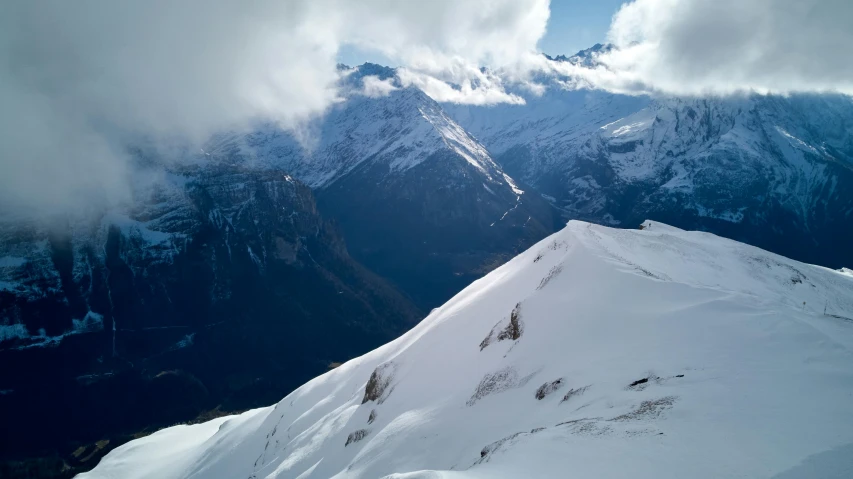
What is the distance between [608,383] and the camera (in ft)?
92.4

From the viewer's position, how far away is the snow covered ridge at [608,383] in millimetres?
19578

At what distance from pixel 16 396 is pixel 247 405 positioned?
96.2 metres

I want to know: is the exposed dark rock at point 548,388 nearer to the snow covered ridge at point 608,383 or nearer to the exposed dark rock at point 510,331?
the snow covered ridge at point 608,383

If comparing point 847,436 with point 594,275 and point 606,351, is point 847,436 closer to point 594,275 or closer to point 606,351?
point 606,351

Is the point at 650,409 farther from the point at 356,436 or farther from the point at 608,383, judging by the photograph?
the point at 356,436

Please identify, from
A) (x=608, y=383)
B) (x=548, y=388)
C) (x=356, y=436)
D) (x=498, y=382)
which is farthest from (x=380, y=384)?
(x=608, y=383)

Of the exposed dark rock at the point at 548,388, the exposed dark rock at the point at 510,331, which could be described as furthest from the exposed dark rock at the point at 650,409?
the exposed dark rock at the point at 510,331

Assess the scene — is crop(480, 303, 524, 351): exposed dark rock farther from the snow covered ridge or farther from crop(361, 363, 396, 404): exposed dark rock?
crop(361, 363, 396, 404): exposed dark rock

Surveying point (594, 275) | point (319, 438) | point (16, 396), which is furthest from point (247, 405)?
point (594, 275)

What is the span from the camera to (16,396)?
7411 inches

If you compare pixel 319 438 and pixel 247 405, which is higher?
pixel 319 438

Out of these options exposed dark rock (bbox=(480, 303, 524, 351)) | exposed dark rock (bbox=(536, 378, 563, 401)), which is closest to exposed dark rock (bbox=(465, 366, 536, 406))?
exposed dark rock (bbox=(536, 378, 563, 401))

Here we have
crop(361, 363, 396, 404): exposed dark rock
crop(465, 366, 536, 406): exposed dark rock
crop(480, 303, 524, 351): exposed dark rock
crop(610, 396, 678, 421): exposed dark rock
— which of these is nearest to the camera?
crop(610, 396, 678, 421): exposed dark rock

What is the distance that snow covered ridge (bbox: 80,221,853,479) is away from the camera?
1958 centimetres
